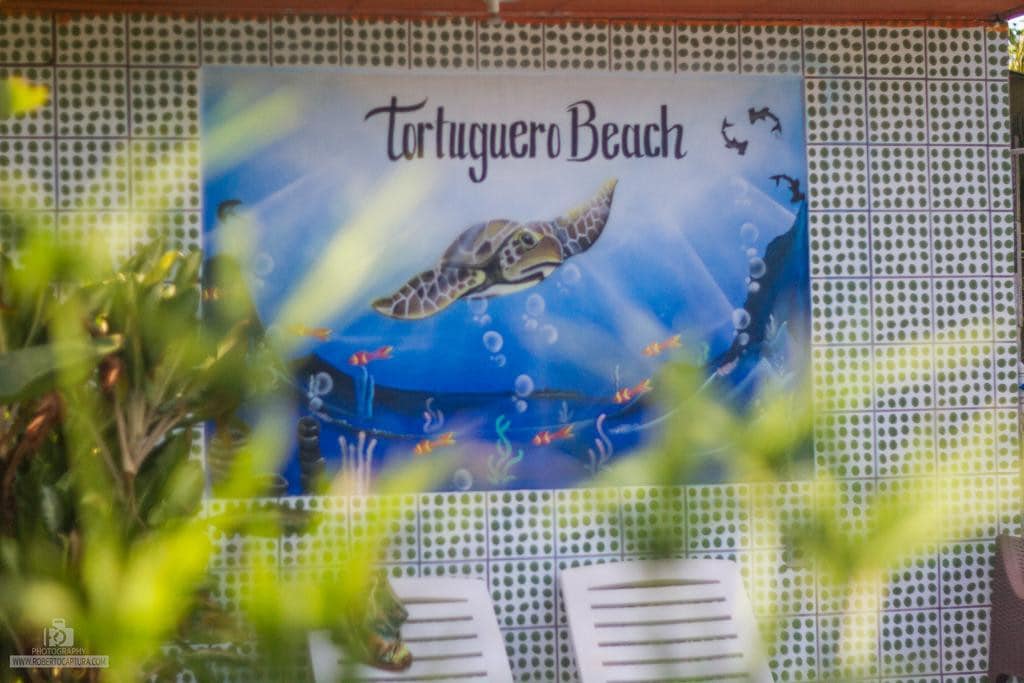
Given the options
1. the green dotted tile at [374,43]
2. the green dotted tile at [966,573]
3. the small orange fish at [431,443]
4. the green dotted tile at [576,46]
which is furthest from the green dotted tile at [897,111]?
the small orange fish at [431,443]

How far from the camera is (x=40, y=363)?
0.77m

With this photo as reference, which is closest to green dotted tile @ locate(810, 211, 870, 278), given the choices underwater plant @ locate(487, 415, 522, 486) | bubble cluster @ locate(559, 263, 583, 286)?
bubble cluster @ locate(559, 263, 583, 286)

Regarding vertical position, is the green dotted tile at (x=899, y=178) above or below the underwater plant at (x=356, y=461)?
above

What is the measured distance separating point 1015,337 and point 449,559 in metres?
2.64

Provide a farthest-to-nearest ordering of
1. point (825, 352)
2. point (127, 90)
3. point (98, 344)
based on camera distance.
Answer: point (825, 352) → point (127, 90) → point (98, 344)

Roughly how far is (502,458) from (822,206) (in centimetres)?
170

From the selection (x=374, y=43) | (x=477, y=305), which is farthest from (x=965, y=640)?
(x=374, y=43)

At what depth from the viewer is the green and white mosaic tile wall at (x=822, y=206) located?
594 cm

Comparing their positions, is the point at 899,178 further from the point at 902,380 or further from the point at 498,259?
the point at 498,259

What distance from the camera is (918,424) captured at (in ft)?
21.5

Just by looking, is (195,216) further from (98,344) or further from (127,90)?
(98,344)

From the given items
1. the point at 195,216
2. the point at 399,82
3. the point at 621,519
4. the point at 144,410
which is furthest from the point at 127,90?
the point at 621,519

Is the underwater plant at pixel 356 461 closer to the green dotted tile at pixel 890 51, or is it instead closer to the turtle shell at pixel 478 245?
the turtle shell at pixel 478 245

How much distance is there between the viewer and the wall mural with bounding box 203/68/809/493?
19.8 ft
